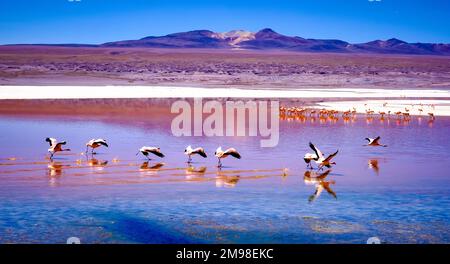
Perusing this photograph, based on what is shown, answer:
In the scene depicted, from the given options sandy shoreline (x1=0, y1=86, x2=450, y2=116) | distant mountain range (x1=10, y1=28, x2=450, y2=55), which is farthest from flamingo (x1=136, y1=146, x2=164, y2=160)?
distant mountain range (x1=10, y1=28, x2=450, y2=55)

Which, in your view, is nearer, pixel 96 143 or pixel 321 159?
pixel 321 159

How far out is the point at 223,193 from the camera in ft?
41.6

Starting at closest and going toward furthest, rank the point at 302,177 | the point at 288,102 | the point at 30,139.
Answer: the point at 302,177
the point at 30,139
the point at 288,102

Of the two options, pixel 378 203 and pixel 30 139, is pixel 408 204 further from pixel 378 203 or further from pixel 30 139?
pixel 30 139

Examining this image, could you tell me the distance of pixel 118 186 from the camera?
13172 millimetres

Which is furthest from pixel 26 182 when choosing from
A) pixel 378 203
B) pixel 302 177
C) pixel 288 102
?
pixel 288 102

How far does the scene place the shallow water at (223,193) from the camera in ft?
32.6

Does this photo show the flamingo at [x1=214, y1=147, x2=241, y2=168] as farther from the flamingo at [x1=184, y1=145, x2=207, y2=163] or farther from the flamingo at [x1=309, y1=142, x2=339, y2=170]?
the flamingo at [x1=309, y1=142, x2=339, y2=170]

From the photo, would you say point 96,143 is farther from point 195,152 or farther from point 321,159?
point 321,159

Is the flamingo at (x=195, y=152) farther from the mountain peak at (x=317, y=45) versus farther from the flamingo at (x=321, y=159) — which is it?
the mountain peak at (x=317, y=45)

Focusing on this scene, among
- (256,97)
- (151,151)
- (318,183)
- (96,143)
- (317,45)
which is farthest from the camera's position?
(317,45)

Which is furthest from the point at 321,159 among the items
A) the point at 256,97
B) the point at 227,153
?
the point at 256,97

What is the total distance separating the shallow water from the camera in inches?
391
